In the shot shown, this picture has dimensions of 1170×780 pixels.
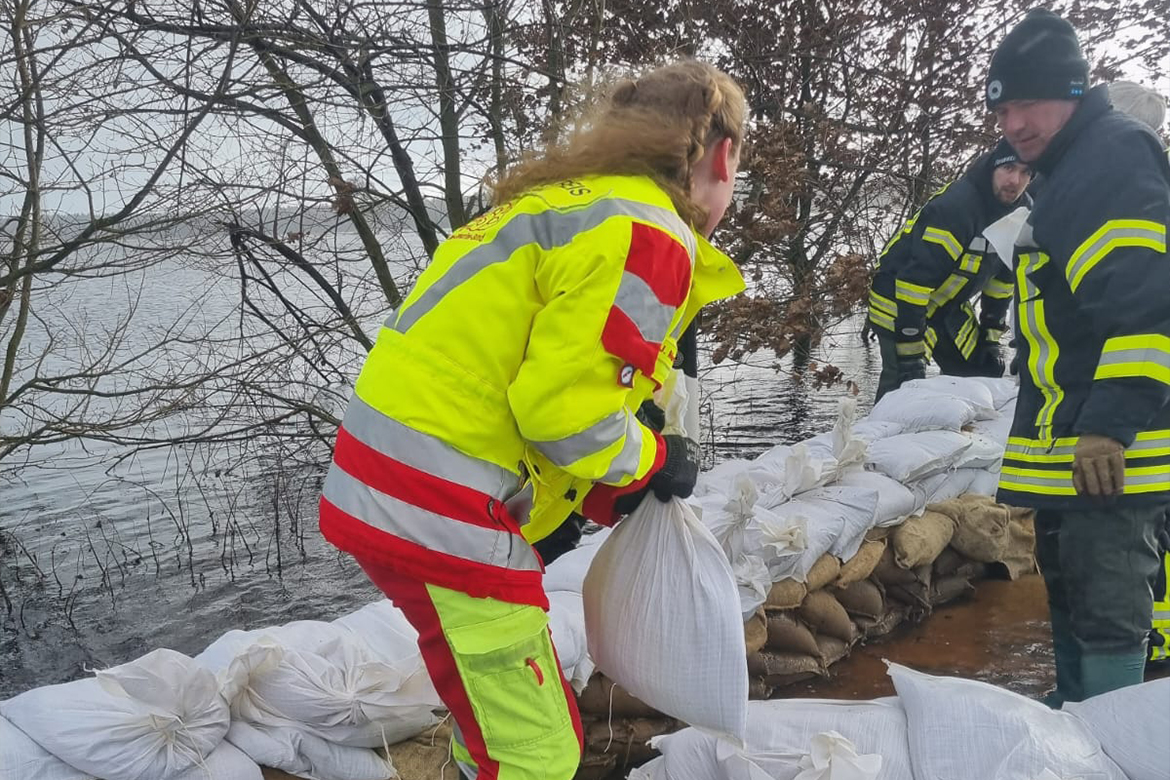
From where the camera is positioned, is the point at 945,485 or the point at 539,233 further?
the point at 945,485

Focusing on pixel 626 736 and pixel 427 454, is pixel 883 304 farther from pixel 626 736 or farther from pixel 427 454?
pixel 427 454

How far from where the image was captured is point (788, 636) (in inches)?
115

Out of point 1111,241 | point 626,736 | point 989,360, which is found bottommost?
point 626,736

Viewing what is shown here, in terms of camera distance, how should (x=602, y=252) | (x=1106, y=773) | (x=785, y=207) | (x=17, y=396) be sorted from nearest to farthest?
(x=602, y=252), (x=1106, y=773), (x=17, y=396), (x=785, y=207)

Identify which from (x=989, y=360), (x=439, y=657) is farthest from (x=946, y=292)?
(x=439, y=657)

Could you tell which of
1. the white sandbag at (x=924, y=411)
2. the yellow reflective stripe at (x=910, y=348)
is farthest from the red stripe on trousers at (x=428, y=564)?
the yellow reflective stripe at (x=910, y=348)

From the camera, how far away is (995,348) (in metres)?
5.05

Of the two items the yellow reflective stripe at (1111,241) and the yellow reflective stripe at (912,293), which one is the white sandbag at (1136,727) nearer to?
the yellow reflective stripe at (1111,241)

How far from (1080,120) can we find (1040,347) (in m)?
0.57

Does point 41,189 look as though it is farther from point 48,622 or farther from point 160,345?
point 48,622

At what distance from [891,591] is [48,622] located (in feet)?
14.7

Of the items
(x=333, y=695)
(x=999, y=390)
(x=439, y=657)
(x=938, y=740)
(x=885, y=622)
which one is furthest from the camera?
(x=999, y=390)

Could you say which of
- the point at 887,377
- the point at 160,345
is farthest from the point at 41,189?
the point at 887,377

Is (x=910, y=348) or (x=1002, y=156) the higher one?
(x=1002, y=156)
